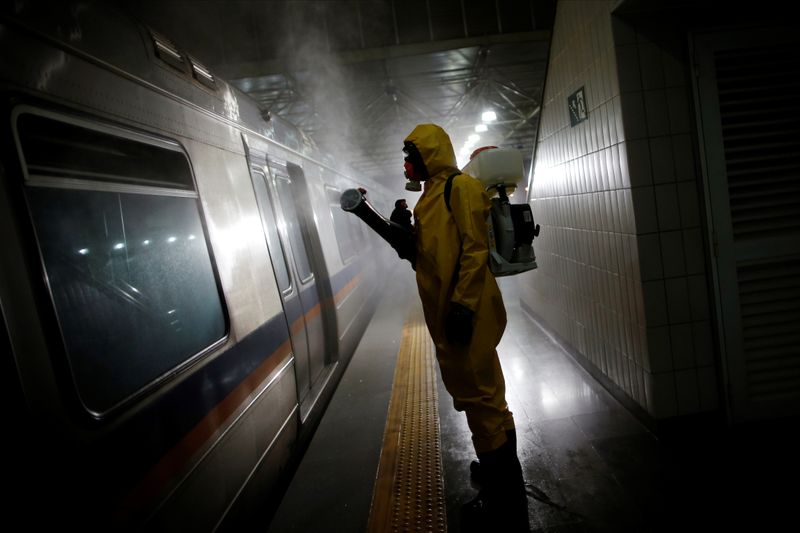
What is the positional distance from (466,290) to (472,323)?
190mm

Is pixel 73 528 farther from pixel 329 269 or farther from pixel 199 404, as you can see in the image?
pixel 329 269

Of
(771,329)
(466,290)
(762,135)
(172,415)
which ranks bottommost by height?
(771,329)

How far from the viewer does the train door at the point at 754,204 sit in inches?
118

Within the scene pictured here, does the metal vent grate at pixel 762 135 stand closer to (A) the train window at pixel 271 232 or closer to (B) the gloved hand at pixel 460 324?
(B) the gloved hand at pixel 460 324

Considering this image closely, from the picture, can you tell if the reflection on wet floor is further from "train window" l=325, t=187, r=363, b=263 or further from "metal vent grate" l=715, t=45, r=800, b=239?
"train window" l=325, t=187, r=363, b=263

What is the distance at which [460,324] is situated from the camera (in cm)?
234

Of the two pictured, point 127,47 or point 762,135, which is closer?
point 127,47

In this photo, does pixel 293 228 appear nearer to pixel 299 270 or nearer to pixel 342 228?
pixel 299 270

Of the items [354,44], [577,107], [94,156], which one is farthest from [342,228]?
[94,156]

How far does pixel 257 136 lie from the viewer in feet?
12.5

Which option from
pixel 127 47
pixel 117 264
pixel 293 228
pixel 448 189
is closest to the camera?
pixel 117 264

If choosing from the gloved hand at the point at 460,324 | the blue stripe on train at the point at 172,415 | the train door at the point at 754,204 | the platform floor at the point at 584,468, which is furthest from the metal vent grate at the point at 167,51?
the train door at the point at 754,204

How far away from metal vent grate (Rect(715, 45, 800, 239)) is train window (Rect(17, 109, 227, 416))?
347cm

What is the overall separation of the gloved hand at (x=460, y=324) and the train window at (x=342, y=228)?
3891 mm
